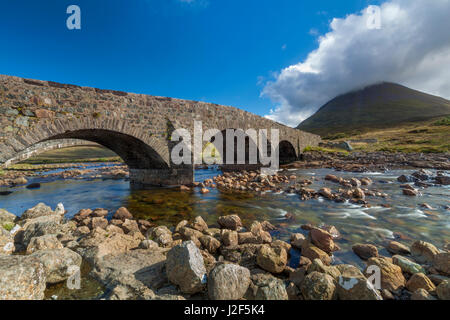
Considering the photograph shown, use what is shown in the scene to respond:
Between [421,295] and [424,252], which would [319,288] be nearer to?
[421,295]

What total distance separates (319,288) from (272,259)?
713 millimetres

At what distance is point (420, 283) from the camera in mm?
2270

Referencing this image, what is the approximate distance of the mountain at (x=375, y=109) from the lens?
285ft

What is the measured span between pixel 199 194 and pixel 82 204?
4.66 meters

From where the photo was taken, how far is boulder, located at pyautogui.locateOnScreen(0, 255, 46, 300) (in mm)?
1813

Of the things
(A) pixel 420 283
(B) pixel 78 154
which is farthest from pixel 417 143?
(B) pixel 78 154

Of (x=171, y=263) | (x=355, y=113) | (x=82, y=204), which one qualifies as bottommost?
(x=82, y=204)

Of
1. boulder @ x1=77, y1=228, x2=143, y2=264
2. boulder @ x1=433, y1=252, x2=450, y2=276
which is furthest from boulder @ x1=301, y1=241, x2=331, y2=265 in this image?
boulder @ x1=77, y1=228, x2=143, y2=264

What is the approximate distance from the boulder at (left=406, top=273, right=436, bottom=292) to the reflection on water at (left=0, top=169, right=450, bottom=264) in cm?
83
